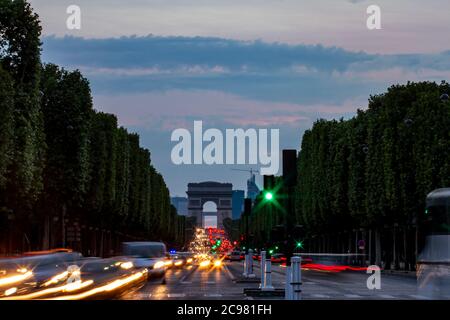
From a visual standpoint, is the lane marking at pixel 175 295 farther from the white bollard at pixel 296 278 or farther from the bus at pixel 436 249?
the white bollard at pixel 296 278

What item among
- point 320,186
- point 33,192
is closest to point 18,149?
point 33,192

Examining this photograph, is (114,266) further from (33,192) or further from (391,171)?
(391,171)

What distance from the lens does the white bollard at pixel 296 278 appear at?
79.7ft

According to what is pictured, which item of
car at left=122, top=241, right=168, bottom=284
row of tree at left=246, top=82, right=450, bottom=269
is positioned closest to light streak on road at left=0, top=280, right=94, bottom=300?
car at left=122, top=241, right=168, bottom=284

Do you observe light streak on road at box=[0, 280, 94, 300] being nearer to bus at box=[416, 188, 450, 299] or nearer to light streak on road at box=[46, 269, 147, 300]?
light streak on road at box=[46, 269, 147, 300]

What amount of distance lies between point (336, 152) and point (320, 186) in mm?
9791

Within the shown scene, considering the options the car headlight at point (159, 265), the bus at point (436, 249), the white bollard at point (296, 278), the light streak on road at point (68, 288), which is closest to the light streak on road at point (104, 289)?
the light streak on road at point (68, 288)

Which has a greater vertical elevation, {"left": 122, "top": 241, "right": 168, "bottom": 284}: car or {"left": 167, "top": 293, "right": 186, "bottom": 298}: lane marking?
{"left": 122, "top": 241, "right": 168, "bottom": 284}: car

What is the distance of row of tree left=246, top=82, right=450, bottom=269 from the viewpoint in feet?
243

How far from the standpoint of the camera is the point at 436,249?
33.9 meters

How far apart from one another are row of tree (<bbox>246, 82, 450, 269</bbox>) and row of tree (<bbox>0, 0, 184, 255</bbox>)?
62.8 feet

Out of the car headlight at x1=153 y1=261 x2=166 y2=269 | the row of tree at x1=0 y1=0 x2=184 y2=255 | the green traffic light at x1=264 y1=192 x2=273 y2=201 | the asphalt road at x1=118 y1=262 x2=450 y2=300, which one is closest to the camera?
the green traffic light at x1=264 y1=192 x2=273 y2=201

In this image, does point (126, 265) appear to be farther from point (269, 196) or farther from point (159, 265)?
point (159, 265)
